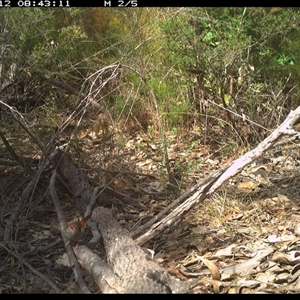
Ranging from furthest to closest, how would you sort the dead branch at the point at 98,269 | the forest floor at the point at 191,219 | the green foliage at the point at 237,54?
the green foliage at the point at 237,54 < the forest floor at the point at 191,219 < the dead branch at the point at 98,269

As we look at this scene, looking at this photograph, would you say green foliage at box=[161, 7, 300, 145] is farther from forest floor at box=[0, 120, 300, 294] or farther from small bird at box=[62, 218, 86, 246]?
small bird at box=[62, 218, 86, 246]

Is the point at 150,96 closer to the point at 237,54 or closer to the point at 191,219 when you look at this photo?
the point at 237,54

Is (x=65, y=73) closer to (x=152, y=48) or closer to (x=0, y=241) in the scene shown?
(x=152, y=48)

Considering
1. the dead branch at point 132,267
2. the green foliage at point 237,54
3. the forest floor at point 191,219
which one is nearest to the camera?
the dead branch at point 132,267

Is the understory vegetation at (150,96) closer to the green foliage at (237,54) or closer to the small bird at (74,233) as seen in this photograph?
the green foliage at (237,54)

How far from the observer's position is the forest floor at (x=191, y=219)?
301cm

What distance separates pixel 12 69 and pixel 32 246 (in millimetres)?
1575

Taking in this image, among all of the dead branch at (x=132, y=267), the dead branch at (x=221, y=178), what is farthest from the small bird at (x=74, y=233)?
the dead branch at (x=221, y=178)

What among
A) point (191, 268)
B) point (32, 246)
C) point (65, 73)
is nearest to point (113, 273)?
point (191, 268)

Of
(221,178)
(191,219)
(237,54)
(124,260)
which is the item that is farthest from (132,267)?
(237,54)

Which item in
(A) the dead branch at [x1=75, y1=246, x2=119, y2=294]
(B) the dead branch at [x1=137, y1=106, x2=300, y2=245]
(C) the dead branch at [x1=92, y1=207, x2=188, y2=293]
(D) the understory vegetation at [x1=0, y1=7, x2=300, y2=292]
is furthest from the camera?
(D) the understory vegetation at [x1=0, y1=7, x2=300, y2=292]

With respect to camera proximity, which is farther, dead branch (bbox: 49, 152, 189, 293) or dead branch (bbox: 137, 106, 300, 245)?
dead branch (bbox: 137, 106, 300, 245)

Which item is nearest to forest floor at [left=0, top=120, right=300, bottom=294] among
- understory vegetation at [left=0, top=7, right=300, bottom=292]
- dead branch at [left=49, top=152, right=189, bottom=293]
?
understory vegetation at [left=0, top=7, right=300, bottom=292]

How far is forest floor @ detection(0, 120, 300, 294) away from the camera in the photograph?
9.87 feet
